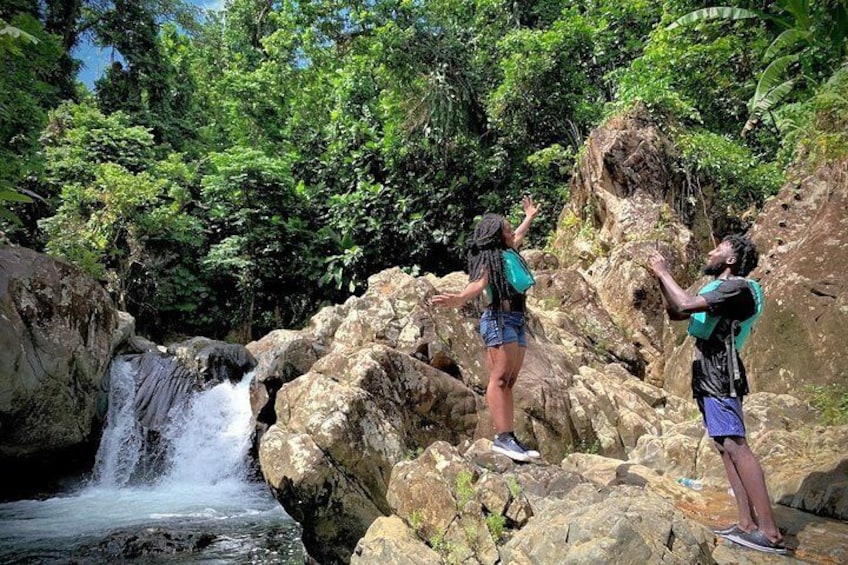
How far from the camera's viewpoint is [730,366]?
3818 mm

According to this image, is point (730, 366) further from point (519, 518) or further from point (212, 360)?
point (212, 360)

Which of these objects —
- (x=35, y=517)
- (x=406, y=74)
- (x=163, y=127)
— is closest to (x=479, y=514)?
(x=35, y=517)

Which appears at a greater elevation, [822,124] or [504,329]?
[822,124]

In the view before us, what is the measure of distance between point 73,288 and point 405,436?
7.20 m

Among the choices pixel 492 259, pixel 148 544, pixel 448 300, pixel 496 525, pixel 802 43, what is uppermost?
pixel 802 43

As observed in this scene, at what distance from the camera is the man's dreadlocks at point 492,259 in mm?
4836

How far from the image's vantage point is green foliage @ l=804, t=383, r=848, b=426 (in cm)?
644

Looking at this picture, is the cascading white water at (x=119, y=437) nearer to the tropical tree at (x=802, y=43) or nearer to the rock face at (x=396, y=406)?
the rock face at (x=396, y=406)

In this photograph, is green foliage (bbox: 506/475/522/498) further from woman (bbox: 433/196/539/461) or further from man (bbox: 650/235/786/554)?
man (bbox: 650/235/786/554)

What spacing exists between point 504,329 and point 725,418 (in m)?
1.68

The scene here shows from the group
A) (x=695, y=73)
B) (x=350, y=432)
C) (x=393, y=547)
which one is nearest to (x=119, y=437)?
(x=350, y=432)

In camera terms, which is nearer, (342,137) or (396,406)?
(396,406)

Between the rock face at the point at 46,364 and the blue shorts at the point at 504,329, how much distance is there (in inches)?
314

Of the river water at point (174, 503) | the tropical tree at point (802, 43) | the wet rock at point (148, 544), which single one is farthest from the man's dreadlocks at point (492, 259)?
the tropical tree at point (802, 43)
